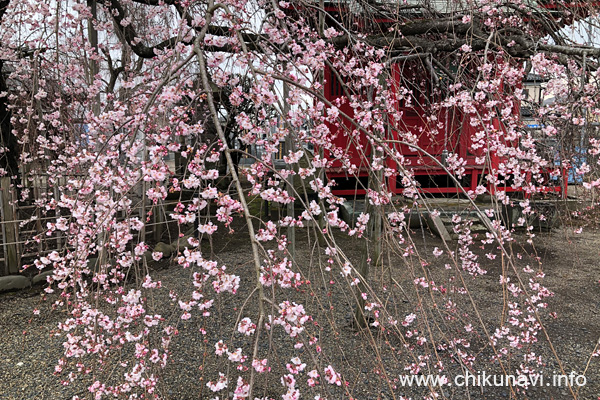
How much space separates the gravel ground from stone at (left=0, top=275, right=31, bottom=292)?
7 centimetres

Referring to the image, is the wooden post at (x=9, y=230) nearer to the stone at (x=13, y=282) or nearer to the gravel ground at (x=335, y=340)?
the stone at (x=13, y=282)

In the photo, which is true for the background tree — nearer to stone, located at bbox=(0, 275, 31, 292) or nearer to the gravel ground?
the gravel ground

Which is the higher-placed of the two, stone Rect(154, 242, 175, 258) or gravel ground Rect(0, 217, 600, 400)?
stone Rect(154, 242, 175, 258)

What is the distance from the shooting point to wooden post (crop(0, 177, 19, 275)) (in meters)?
3.77

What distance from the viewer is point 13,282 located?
145 inches

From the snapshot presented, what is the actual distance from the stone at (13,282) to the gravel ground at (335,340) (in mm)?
71

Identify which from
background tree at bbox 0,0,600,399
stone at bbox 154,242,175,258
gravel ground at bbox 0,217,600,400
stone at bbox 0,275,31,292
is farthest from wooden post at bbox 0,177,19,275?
stone at bbox 154,242,175,258

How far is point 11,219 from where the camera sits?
383cm

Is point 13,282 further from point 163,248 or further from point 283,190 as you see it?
point 283,190

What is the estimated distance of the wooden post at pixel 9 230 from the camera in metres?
3.77

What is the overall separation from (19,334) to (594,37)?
167 inches

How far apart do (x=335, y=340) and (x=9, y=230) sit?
11.5 ft

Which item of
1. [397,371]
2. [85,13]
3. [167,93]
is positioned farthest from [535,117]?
[85,13]

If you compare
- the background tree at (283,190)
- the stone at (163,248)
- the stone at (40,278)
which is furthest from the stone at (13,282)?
the stone at (163,248)
